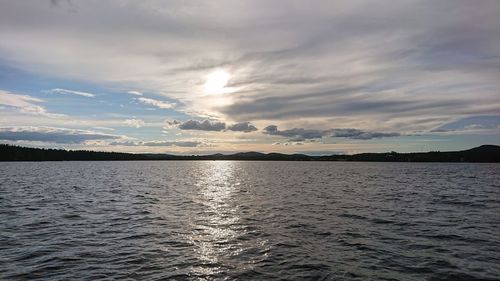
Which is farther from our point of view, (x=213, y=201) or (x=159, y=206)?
(x=213, y=201)

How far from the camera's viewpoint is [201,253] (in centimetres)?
2177

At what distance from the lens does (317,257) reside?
67.9ft

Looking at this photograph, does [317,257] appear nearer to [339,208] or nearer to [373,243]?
[373,243]

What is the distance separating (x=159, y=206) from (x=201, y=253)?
22.3 m

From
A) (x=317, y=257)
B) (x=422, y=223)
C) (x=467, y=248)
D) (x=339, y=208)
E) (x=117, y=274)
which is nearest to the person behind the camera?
(x=117, y=274)

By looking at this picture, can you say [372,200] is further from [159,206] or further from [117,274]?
[117,274]

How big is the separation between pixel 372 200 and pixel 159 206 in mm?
27797

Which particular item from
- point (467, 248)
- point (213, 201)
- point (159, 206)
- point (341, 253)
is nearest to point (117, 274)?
point (341, 253)

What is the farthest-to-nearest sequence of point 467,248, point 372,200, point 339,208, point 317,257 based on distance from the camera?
point 372,200 → point 339,208 → point 467,248 → point 317,257

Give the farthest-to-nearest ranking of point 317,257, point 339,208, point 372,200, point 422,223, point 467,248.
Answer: point 372,200 → point 339,208 → point 422,223 → point 467,248 → point 317,257

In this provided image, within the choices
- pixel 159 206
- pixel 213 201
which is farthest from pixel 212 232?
pixel 213 201

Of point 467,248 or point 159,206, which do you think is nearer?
point 467,248

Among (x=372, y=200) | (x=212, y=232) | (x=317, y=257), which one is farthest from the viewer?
(x=372, y=200)

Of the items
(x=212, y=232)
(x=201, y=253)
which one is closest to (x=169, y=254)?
(x=201, y=253)
